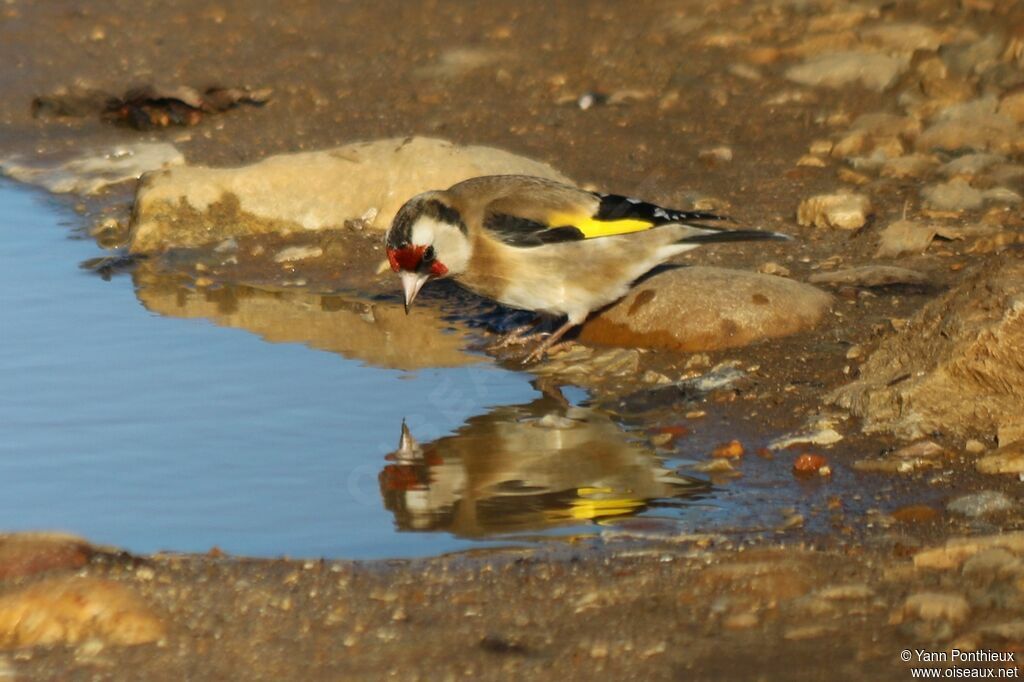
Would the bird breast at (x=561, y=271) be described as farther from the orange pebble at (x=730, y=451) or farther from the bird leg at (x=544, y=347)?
the orange pebble at (x=730, y=451)

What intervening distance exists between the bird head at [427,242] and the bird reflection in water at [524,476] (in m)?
0.90

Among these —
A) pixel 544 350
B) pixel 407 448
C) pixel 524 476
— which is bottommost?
pixel 524 476

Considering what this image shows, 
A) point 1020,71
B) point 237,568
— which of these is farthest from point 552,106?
point 237,568

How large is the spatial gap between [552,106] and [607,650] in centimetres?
753

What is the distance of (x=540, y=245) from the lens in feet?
22.7

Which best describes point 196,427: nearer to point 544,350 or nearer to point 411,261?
point 411,261

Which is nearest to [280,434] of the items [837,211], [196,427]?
[196,427]

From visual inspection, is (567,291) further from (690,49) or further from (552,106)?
(690,49)

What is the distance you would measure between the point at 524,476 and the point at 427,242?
5.58 ft

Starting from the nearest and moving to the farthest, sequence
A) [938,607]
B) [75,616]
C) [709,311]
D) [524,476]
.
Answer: [938,607]
[75,616]
[524,476]
[709,311]

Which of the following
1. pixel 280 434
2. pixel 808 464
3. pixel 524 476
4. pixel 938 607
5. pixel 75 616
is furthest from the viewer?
pixel 280 434

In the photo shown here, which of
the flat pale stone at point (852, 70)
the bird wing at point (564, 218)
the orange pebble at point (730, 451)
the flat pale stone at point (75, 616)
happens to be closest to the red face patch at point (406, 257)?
the bird wing at point (564, 218)

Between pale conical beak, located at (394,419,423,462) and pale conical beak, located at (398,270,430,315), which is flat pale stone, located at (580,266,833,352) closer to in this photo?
pale conical beak, located at (398,270,430,315)

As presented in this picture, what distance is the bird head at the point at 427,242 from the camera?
6902mm
